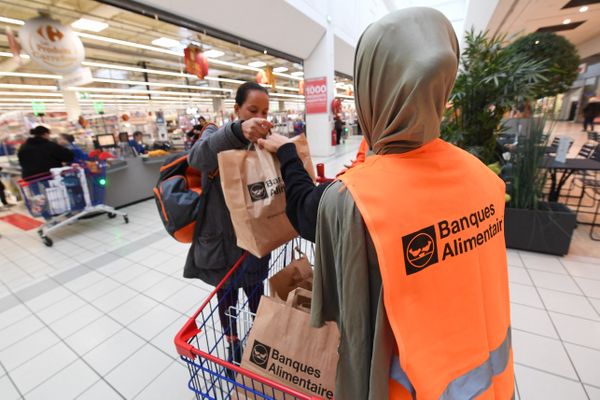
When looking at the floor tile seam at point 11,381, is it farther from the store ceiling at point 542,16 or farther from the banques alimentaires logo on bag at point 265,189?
the store ceiling at point 542,16

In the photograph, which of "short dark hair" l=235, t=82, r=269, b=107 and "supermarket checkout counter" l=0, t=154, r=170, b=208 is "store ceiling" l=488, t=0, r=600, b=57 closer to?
"short dark hair" l=235, t=82, r=269, b=107

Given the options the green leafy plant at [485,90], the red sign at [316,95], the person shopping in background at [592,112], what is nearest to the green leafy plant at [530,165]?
the green leafy plant at [485,90]

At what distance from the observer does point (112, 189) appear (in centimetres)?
548

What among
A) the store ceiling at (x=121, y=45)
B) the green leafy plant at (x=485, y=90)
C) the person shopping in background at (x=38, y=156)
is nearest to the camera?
the green leafy plant at (x=485, y=90)

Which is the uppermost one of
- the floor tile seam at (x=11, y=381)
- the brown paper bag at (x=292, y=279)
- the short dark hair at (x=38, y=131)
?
the short dark hair at (x=38, y=131)

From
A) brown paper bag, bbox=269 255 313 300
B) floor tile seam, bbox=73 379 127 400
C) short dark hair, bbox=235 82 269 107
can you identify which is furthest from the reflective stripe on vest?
floor tile seam, bbox=73 379 127 400

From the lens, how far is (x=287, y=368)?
0.85m

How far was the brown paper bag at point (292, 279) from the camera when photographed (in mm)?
1196

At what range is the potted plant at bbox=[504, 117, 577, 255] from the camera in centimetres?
288

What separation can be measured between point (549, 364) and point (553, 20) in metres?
12.4

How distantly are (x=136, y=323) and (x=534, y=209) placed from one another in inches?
A: 159

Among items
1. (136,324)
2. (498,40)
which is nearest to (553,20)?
(498,40)

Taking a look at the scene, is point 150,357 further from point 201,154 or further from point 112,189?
point 112,189

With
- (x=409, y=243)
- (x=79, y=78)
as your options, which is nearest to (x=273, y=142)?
(x=409, y=243)
